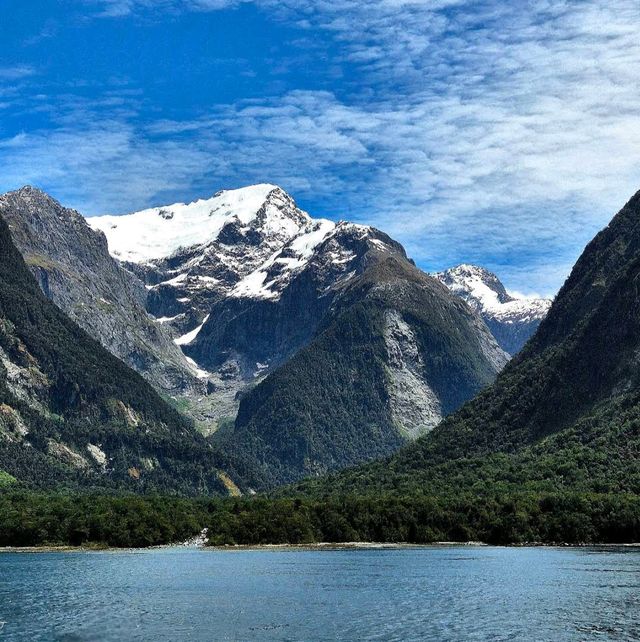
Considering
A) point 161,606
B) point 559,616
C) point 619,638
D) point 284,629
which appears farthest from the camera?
point 161,606

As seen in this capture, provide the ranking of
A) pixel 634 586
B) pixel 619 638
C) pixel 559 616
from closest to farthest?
1. pixel 619 638
2. pixel 559 616
3. pixel 634 586

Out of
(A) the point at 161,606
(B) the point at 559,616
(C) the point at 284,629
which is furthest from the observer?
(A) the point at 161,606

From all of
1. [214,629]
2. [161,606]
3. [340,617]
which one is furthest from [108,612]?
[340,617]

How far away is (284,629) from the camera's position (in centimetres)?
14112

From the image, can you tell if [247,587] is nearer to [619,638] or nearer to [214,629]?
[214,629]

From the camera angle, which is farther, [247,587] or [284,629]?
[247,587]

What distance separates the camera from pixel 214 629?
465 ft

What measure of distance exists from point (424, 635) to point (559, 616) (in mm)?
27032

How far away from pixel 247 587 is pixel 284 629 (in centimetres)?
5708

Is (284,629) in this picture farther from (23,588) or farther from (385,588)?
(23,588)

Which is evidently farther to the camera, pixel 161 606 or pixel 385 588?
pixel 385 588

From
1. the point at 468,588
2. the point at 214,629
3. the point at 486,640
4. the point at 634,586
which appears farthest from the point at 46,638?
the point at 634,586

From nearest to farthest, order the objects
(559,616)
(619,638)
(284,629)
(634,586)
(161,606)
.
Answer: (619,638)
(284,629)
(559,616)
(161,606)
(634,586)

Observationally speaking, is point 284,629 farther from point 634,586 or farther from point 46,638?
point 634,586
